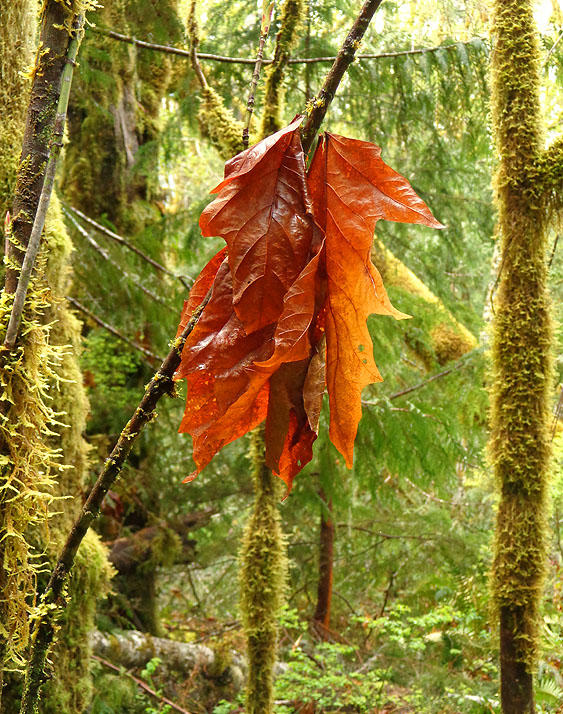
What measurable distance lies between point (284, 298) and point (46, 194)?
0.40 metres

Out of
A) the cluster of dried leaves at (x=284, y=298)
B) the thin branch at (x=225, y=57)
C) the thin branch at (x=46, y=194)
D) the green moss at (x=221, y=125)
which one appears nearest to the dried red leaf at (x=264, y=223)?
the cluster of dried leaves at (x=284, y=298)

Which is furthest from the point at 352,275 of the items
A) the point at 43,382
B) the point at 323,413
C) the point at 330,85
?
the point at 323,413

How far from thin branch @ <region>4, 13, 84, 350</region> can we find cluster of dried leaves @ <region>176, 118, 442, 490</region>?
0.28 meters

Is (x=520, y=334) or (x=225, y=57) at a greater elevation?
(x=225, y=57)

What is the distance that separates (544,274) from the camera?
225cm

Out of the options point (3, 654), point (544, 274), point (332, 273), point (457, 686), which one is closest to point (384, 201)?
point (332, 273)

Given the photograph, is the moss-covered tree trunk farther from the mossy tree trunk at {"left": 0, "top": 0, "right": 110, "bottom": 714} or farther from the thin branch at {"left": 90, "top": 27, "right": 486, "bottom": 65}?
the mossy tree trunk at {"left": 0, "top": 0, "right": 110, "bottom": 714}

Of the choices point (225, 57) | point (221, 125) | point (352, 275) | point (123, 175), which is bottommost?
point (352, 275)

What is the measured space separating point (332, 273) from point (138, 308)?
3712 millimetres

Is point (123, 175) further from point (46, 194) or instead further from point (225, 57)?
point (46, 194)

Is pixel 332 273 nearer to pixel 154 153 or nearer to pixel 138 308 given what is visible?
pixel 138 308

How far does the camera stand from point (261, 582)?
92.4 inches

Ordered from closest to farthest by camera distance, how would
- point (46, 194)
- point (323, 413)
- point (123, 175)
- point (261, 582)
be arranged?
1. point (46, 194)
2. point (261, 582)
3. point (323, 413)
4. point (123, 175)

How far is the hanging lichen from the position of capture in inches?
77.7
